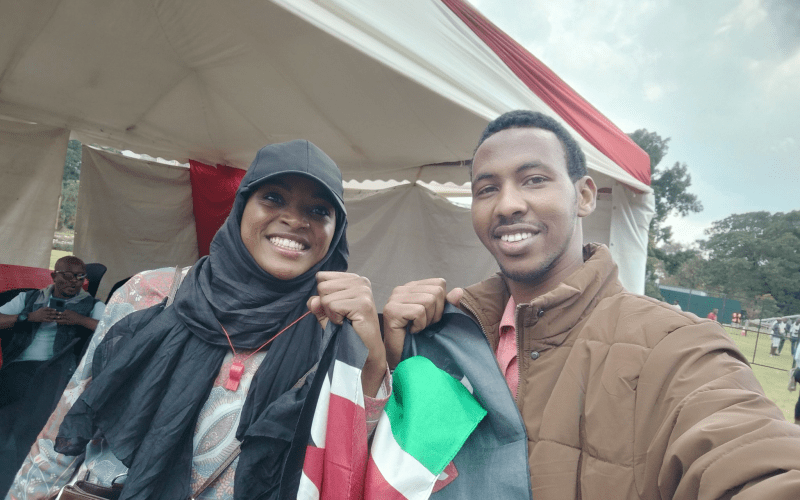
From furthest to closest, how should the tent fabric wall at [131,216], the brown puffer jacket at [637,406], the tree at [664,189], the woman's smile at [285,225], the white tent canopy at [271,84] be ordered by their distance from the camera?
the tree at [664,189]
the tent fabric wall at [131,216]
the white tent canopy at [271,84]
the woman's smile at [285,225]
the brown puffer jacket at [637,406]

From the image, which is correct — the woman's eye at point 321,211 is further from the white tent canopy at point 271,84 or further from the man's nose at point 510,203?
the white tent canopy at point 271,84

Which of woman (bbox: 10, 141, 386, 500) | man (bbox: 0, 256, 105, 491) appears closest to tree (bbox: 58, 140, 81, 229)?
man (bbox: 0, 256, 105, 491)

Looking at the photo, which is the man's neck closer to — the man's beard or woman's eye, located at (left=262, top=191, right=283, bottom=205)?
the man's beard

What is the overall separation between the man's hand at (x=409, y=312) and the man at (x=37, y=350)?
324 cm

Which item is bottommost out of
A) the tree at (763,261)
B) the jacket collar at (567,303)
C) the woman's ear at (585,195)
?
the jacket collar at (567,303)

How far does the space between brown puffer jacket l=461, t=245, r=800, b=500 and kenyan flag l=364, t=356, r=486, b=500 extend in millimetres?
156

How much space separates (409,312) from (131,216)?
5148 mm

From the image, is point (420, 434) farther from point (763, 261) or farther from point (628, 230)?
point (763, 261)

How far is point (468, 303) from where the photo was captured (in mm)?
1128

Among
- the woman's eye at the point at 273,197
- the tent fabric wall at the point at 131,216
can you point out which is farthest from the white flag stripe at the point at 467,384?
the tent fabric wall at the point at 131,216

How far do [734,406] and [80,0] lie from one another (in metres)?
3.83

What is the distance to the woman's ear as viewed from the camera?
1.16 metres

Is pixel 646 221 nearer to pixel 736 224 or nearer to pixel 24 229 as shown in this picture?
pixel 24 229

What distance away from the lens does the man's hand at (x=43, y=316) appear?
3010 millimetres
